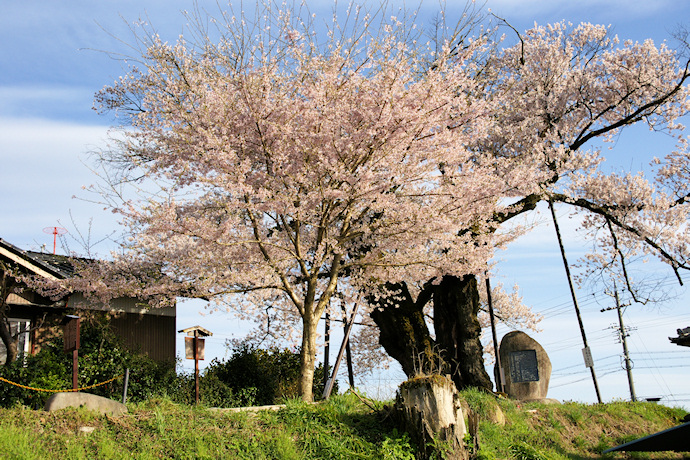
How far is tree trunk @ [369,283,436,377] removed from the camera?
16.2 meters

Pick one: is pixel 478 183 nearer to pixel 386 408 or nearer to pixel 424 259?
pixel 424 259

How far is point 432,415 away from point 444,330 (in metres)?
8.16

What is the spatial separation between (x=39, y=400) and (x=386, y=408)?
307 inches

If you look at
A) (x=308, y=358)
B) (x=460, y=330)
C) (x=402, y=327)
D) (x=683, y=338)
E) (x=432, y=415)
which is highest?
(x=402, y=327)

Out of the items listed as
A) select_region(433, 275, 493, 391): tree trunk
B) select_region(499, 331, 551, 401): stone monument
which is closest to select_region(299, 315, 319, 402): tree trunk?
select_region(433, 275, 493, 391): tree trunk

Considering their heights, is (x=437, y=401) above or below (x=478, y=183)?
below

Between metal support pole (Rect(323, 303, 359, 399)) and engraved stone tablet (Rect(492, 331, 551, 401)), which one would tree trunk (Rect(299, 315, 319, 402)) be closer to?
metal support pole (Rect(323, 303, 359, 399))

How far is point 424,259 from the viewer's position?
1380 centimetres

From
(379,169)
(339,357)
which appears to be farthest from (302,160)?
(339,357)

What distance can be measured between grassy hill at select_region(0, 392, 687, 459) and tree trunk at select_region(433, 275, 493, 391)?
441 centimetres

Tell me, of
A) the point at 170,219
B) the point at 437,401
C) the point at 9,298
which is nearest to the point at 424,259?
the point at 437,401

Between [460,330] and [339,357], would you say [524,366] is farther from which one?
[339,357]

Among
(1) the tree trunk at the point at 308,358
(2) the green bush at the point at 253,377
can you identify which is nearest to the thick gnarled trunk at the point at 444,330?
(2) the green bush at the point at 253,377

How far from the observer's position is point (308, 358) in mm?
11711
